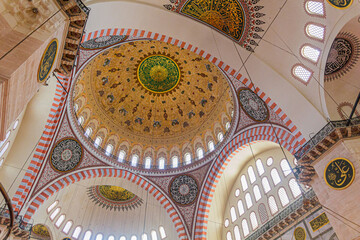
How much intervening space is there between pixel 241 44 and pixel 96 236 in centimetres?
1269

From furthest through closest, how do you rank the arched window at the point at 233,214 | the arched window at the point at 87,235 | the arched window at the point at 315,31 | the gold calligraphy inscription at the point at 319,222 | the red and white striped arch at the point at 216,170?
the arched window at the point at 87,235
the arched window at the point at 233,214
the red and white striped arch at the point at 216,170
the gold calligraphy inscription at the point at 319,222
the arched window at the point at 315,31

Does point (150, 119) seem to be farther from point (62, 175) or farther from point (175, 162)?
point (62, 175)

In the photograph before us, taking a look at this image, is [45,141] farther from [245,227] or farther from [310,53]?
[310,53]

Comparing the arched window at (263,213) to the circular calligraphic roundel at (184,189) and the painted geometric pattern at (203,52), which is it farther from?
the painted geometric pattern at (203,52)

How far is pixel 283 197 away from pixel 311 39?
19.6 ft

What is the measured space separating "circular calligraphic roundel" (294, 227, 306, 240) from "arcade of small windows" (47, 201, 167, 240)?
7.45m

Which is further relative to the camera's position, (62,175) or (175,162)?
(175,162)

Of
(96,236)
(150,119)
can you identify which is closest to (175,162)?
(150,119)

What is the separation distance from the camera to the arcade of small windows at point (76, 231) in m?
12.9

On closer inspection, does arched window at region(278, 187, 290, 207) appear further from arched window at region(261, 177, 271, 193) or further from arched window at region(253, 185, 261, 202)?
arched window at region(253, 185, 261, 202)

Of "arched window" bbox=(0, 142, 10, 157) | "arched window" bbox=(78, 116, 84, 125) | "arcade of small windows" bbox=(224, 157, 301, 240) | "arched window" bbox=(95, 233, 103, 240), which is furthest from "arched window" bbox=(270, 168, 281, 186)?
"arched window" bbox=(0, 142, 10, 157)

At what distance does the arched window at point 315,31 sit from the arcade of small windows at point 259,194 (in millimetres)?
4897

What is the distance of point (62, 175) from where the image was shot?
1044cm

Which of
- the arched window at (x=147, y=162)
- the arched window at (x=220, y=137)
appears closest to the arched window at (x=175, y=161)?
the arched window at (x=147, y=162)
